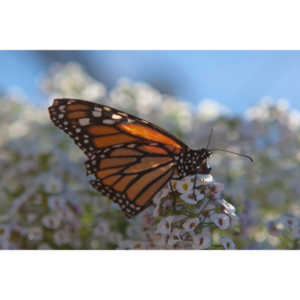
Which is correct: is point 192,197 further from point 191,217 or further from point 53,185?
point 53,185

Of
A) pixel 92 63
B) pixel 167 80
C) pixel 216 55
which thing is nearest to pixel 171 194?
pixel 216 55

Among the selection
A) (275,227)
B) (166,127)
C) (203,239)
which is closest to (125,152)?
(203,239)

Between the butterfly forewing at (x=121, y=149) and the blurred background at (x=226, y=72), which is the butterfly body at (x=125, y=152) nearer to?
the butterfly forewing at (x=121, y=149)

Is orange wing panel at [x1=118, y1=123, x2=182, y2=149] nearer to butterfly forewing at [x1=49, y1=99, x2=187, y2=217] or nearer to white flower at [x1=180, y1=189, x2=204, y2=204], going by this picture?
butterfly forewing at [x1=49, y1=99, x2=187, y2=217]

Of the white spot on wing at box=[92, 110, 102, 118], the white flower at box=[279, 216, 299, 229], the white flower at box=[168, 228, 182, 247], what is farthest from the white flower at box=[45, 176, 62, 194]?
the white flower at box=[279, 216, 299, 229]

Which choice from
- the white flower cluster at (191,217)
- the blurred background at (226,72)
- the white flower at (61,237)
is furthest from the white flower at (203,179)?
the blurred background at (226,72)

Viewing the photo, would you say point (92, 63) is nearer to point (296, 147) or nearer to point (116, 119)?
point (296, 147)
